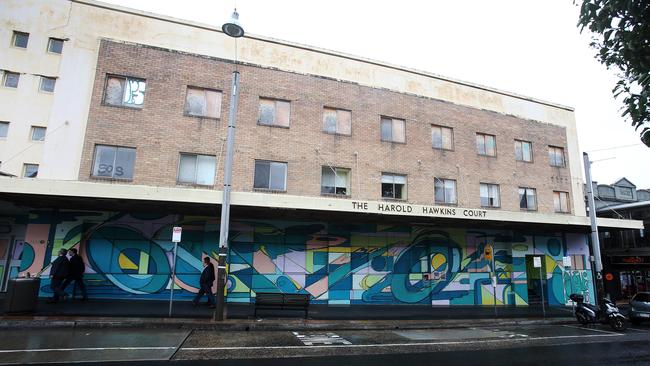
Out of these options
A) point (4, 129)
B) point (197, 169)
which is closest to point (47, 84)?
point (4, 129)

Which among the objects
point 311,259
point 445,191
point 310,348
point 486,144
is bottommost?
point 310,348

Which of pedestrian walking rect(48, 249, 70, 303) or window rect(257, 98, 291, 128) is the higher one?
window rect(257, 98, 291, 128)

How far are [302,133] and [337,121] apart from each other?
1945 mm

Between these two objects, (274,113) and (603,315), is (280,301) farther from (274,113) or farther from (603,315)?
(603,315)

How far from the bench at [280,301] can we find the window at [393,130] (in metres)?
9.61

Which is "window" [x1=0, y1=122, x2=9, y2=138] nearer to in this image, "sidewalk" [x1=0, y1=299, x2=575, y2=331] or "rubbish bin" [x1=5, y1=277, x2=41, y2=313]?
"sidewalk" [x1=0, y1=299, x2=575, y2=331]

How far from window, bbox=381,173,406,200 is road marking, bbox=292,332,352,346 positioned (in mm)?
8944

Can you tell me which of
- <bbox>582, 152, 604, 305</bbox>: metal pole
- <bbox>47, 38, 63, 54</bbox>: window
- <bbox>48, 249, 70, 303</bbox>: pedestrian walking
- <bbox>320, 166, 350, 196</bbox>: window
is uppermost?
<bbox>47, 38, 63, 54</bbox>: window

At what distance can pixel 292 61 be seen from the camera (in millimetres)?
18984

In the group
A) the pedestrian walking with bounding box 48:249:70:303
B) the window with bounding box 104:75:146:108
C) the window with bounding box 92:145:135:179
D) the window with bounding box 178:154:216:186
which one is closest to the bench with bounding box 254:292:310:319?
the window with bounding box 178:154:216:186

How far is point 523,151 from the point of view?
23594mm

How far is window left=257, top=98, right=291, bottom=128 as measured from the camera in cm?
1817

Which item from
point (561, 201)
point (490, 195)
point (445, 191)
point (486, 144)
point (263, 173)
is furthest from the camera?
point (561, 201)

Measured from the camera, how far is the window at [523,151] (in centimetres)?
2339
